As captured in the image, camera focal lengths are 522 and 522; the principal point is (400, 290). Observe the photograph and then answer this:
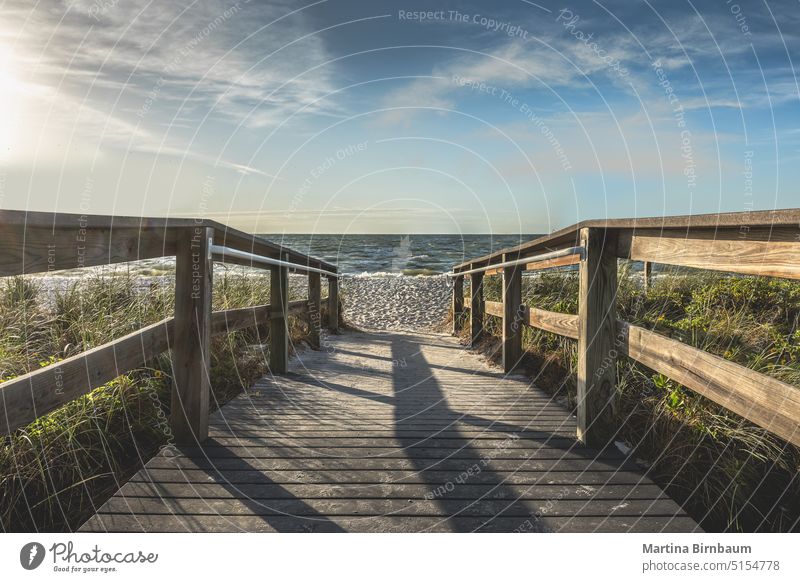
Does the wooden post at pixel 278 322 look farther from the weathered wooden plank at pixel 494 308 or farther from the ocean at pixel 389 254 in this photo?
the ocean at pixel 389 254

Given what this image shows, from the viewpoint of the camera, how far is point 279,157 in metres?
6.44

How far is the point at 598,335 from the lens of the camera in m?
2.90

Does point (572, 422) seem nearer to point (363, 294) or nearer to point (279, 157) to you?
point (279, 157)

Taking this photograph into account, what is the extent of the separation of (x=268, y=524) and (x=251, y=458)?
685 mm

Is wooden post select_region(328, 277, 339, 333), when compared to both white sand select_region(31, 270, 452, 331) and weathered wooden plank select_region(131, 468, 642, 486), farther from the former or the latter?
weathered wooden plank select_region(131, 468, 642, 486)

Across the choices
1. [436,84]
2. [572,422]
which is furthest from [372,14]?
[572,422]

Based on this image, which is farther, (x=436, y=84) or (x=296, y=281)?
(x=296, y=281)

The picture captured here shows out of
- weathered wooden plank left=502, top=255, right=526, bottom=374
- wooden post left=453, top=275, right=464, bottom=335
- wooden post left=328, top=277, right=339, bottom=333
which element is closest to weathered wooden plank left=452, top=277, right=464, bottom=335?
wooden post left=453, top=275, right=464, bottom=335

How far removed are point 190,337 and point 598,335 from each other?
224 cm

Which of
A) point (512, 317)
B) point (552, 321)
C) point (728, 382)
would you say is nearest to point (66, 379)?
point (728, 382)

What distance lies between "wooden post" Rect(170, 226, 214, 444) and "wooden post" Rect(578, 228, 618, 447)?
2.12 meters

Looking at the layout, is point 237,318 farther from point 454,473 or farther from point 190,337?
point 454,473

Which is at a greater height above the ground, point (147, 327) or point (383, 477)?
point (147, 327)
